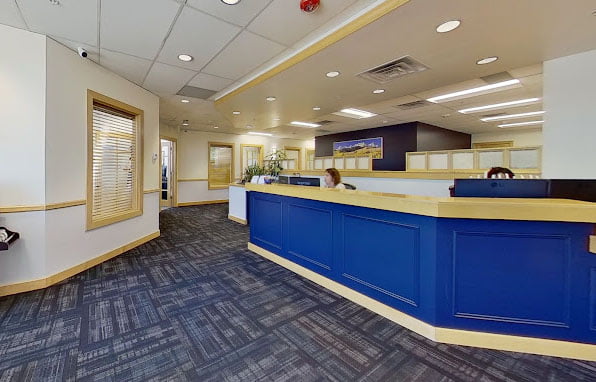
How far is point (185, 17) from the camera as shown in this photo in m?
2.46

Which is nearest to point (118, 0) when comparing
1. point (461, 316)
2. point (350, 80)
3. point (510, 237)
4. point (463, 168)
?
point (350, 80)

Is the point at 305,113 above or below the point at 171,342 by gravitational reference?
above

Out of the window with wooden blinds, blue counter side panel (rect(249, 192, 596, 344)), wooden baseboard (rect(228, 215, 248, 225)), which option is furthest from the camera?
wooden baseboard (rect(228, 215, 248, 225))

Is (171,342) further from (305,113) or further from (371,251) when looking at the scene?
(305,113)

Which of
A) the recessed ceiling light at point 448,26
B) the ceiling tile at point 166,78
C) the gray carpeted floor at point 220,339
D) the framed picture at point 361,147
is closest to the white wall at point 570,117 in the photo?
the recessed ceiling light at point 448,26

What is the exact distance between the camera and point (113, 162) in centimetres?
410

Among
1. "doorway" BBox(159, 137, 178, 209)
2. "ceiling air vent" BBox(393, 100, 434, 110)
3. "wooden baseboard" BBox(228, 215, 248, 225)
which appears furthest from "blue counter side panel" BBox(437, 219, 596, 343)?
"doorway" BBox(159, 137, 178, 209)

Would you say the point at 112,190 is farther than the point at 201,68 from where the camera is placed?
Yes

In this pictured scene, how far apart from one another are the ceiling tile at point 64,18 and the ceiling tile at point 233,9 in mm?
907

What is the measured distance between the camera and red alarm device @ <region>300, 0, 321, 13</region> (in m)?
2.20

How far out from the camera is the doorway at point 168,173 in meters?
8.66

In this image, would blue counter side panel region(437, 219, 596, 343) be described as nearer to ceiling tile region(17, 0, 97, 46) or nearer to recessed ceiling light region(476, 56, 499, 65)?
recessed ceiling light region(476, 56, 499, 65)

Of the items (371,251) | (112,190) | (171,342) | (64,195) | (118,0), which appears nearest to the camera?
(171,342)

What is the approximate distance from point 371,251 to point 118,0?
10.1 ft
